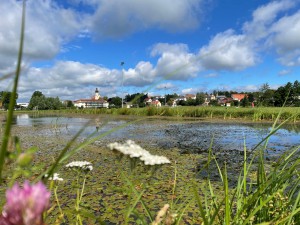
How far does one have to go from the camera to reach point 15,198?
444 mm

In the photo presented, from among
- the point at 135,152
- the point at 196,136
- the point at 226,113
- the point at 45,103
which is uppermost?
the point at 45,103

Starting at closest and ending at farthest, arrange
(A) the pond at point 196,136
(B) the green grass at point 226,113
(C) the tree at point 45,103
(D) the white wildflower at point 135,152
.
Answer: (D) the white wildflower at point 135,152, (A) the pond at point 196,136, (B) the green grass at point 226,113, (C) the tree at point 45,103

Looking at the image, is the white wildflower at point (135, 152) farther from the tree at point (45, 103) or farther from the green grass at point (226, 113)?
the tree at point (45, 103)

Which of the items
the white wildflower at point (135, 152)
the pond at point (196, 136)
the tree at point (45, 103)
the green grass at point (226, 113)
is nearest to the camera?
the white wildflower at point (135, 152)

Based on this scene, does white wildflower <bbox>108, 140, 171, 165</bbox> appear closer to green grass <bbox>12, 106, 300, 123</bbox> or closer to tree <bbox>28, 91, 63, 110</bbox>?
green grass <bbox>12, 106, 300, 123</bbox>

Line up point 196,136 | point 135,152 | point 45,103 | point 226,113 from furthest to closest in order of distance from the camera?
point 45,103 → point 226,113 → point 196,136 → point 135,152

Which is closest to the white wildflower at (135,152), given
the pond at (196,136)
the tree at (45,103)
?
the pond at (196,136)

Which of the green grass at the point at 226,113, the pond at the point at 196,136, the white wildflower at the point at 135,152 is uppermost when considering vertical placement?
the white wildflower at the point at 135,152

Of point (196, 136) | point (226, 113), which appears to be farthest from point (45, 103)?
point (196, 136)

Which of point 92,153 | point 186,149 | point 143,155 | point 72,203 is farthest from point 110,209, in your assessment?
point 186,149

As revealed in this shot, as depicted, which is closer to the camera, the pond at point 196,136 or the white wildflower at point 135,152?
the white wildflower at point 135,152

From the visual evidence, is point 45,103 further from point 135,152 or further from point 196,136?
point 135,152

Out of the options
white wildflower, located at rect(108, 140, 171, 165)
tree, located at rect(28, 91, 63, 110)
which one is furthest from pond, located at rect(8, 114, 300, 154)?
tree, located at rect(28, 91, 63, 110)

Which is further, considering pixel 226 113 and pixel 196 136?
pixel 226 113
